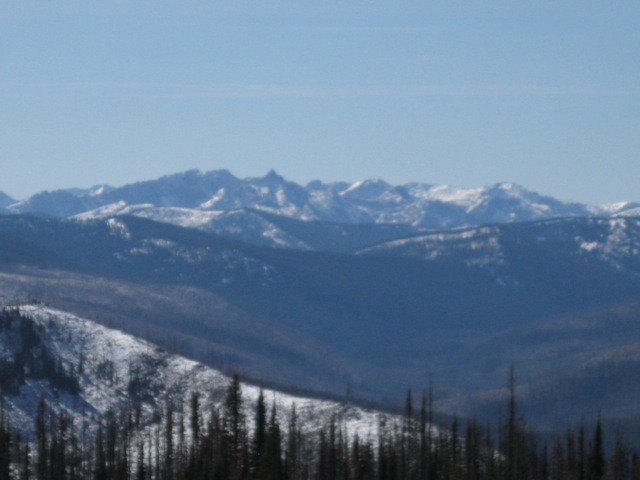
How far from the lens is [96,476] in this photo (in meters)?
186

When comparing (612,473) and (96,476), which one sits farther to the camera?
(612,473)

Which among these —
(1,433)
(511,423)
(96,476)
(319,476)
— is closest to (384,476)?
(319,476)

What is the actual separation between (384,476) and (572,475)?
24.0 metres

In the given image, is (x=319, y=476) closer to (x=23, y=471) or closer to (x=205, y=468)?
(x=205, y=468)

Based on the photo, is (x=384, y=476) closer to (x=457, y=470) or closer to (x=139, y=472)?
(x=457, y=470)

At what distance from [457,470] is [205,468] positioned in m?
30.8

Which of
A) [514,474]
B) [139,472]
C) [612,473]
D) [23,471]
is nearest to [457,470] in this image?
[514,474]

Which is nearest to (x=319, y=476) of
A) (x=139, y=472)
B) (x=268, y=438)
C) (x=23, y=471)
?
(x=268, y=438)

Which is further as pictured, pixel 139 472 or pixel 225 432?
pixel 225 432

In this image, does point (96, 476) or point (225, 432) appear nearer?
point (96, 476)

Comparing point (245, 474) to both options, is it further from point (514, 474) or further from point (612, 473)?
point (612, 473)

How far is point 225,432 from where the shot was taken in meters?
198

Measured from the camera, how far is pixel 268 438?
190 metres

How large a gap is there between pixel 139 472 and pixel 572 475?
53015mm
